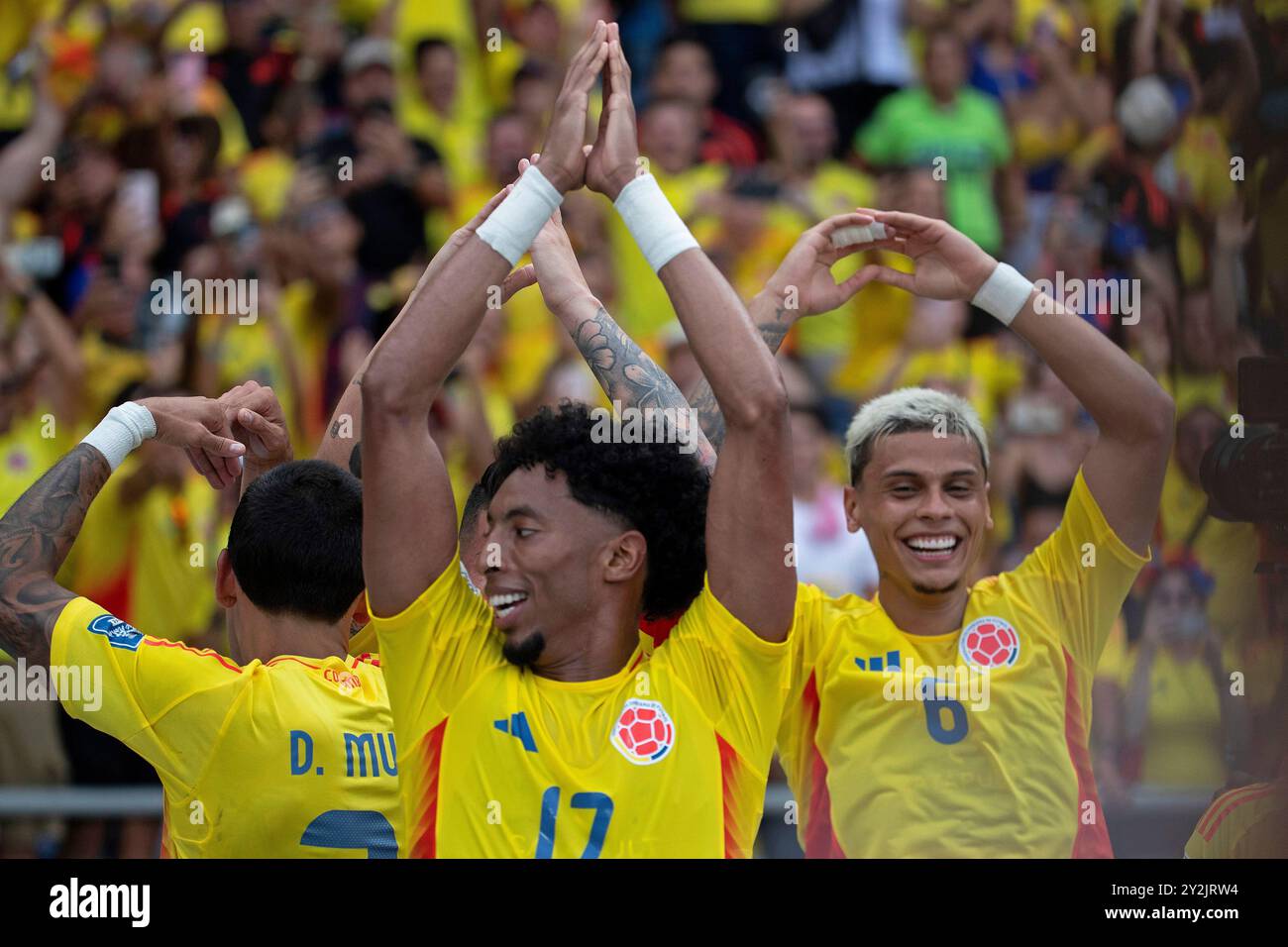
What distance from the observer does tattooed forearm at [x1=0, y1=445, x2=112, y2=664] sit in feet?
12.1

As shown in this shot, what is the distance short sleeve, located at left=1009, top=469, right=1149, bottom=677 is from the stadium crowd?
92.8 inches

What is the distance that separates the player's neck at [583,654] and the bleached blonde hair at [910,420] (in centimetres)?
127

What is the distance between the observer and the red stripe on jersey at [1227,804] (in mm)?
4109

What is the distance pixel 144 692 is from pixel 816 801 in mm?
1762

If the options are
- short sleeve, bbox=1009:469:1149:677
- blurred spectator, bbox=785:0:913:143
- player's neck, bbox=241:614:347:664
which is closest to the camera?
player's neck, bbox=241:614:347:664

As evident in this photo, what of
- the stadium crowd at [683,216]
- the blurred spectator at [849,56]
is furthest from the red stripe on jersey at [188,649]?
the blurred spectator at [849,56]

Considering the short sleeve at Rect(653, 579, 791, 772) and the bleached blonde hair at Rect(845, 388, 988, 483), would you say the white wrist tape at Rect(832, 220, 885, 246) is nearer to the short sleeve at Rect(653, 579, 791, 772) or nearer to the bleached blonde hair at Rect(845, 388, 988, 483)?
the bleached blonde hair at Rect(845, 388, 988, 483)

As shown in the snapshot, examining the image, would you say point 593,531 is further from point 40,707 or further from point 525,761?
point 40,707

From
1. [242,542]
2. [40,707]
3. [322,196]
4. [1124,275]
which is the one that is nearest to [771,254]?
[1124,275]

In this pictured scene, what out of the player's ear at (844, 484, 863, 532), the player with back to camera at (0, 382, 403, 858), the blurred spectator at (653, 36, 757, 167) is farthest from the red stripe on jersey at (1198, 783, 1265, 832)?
the blurred spectator at (653, 36, 757, 167)

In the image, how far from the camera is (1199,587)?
721 centimetres

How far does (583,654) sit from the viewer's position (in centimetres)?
351

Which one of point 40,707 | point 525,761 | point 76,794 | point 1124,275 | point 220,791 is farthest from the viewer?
point 1124,275
